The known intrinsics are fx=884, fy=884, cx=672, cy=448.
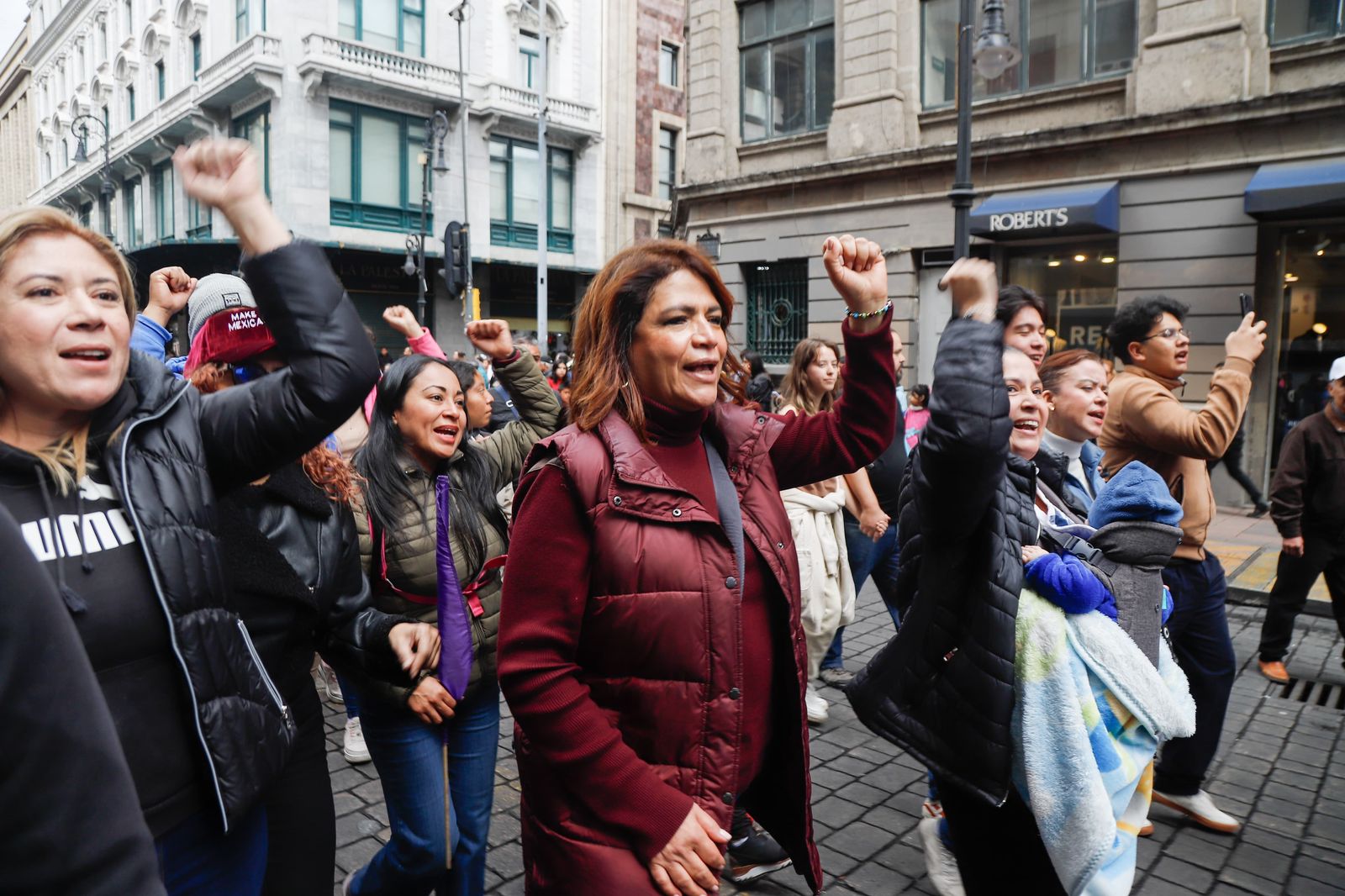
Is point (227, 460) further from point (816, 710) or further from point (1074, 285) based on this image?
point (1074, 285)

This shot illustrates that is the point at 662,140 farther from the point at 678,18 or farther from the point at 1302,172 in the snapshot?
the point at 1302,172

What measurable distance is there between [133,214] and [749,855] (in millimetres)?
39802

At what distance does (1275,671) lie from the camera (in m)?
5.96

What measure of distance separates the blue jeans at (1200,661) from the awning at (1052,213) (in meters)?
9.58

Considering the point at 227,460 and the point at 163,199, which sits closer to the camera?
the point at 227,460

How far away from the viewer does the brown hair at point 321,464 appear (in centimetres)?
258

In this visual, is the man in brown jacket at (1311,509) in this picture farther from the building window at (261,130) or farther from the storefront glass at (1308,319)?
the building window at (261,130)

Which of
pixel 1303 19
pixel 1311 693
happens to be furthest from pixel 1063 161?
pixel 1311 693

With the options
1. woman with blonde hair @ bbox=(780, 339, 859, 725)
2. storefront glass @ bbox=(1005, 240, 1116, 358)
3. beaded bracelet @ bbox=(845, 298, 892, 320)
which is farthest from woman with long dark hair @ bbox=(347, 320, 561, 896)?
storefront glass @ bbox=(1005, 240, 1116, 358)


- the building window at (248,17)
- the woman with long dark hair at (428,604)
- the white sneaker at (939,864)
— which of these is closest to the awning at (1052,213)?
the white sneaker at (939,864)

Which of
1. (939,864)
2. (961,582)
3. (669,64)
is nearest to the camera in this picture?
(961,582)

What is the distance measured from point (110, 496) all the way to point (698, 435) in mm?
1281

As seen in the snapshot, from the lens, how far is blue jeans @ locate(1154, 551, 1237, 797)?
3.98 meters

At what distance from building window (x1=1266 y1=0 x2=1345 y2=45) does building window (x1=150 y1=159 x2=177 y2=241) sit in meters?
33.0
